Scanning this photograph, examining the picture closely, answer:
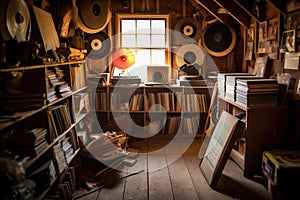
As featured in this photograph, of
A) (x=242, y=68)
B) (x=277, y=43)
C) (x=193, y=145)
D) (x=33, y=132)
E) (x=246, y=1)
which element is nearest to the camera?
(x=33, y=132)

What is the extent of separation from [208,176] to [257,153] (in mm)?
551

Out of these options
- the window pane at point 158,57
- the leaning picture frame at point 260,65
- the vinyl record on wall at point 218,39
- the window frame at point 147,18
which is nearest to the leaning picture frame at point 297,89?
the leaning picture frame at point 260,65

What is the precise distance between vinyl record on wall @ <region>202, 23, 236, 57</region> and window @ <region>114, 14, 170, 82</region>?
0.62 m

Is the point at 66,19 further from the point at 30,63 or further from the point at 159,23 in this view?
the point at 159,23

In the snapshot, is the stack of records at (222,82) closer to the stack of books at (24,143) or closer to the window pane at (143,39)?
the window pane at (143,39)

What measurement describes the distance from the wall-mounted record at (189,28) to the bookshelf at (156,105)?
833mm

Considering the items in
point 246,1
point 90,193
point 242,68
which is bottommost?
point 90,193

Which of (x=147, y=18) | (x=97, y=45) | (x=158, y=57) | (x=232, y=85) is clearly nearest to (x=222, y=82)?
(x=232, y=85)

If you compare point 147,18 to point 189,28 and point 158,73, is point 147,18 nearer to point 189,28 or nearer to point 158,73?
point 189,28

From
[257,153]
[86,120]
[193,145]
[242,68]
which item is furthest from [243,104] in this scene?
[86,120]

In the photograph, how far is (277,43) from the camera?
3.38 m

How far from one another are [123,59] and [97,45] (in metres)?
0.47

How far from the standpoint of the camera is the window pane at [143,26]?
481 centimetres

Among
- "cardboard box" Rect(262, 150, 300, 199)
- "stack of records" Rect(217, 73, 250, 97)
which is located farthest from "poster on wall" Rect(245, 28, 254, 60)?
"cardboard box" Rect(262, 150, 300, 199)
